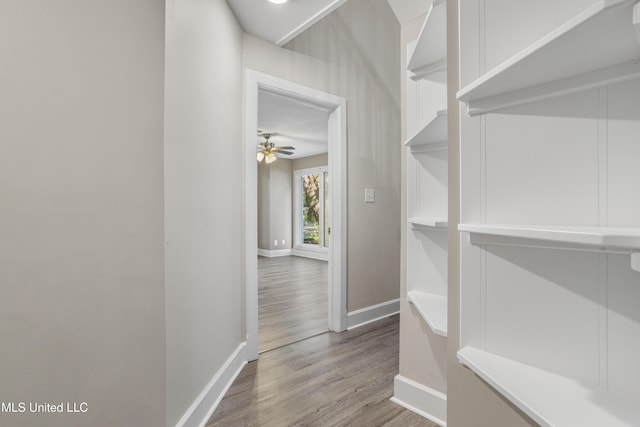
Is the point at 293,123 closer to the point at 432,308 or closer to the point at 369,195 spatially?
the point at 369,195

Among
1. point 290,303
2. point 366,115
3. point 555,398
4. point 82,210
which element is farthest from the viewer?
point 290,303

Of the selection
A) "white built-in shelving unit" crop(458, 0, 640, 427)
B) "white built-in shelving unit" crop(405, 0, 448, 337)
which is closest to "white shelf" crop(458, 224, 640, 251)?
"white built-in shelving unit" crop(458, 0, 640, 427)

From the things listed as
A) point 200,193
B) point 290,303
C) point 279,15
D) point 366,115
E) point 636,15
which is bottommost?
point 290,303

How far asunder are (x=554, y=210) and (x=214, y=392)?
175 cm

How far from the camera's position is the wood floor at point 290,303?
8.62 ft

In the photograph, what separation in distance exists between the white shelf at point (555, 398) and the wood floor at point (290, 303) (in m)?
1.93

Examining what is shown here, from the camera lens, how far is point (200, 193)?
1504 millimetres

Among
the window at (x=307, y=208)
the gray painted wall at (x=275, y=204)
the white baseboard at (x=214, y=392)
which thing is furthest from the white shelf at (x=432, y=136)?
the gray painted wall at (x=275, y=204)

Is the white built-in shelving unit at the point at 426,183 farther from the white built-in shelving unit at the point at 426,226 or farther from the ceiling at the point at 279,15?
the ceiling at the point at 279,15

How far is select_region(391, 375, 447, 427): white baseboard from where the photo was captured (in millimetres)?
1502

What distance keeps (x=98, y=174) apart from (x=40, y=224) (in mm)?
215

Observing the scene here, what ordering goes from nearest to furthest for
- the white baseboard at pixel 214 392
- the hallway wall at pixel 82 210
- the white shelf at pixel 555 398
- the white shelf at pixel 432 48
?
the white shelf at pixel 555 398
the hallway wall at pixel 82 210
the white shelf at pixel 432 48
the white baseboard at pixel 214 392

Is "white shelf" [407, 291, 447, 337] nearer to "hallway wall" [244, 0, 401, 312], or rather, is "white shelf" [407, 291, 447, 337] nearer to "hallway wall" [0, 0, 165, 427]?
"hallway wall" [0, 0, 165, 427]

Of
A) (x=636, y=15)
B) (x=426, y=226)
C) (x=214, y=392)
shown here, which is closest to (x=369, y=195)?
(x=426, y=226)
